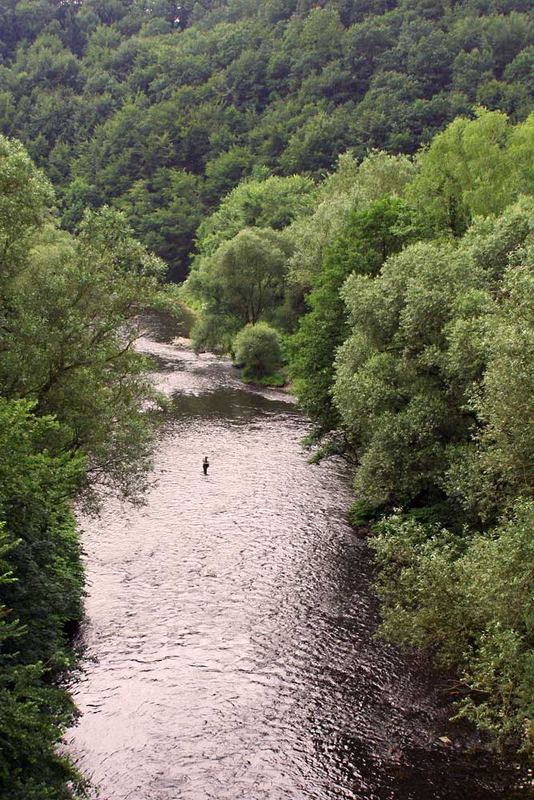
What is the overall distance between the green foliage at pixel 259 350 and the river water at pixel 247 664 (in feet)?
96.5

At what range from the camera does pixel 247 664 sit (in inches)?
1176

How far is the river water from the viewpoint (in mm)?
23766

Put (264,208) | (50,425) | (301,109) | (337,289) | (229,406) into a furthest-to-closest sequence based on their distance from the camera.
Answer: (301,109)
(264,208)
(229,406)
(337,289)
(50,425)

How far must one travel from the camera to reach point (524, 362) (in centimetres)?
2491

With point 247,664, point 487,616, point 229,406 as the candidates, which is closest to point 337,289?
point 229,406

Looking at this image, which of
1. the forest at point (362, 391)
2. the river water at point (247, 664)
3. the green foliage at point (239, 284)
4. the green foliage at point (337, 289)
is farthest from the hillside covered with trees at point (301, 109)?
the river water at point (247, 664)

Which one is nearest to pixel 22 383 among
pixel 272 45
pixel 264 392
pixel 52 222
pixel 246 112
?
pixel 264 392

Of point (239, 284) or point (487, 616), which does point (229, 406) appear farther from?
point (487, 616)

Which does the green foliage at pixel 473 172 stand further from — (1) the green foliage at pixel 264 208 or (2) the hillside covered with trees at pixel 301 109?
(2) the hillside covered with trees at pixel 301 109

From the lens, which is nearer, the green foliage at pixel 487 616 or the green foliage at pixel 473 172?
the green foliage at pixel 487 616

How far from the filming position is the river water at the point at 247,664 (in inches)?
936

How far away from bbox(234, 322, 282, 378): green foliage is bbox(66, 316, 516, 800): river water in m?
29.4

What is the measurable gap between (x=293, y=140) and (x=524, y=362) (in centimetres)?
14954

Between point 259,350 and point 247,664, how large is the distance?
51263mm
